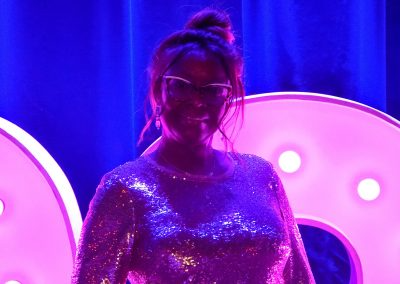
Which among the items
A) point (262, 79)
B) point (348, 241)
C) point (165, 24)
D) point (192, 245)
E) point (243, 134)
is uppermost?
point (165, 24)

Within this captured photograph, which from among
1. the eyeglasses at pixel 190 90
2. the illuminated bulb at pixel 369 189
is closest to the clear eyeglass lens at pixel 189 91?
the eyeglasses at pixel 190 90

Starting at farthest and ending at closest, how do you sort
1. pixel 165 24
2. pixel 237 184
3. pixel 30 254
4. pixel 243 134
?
pixel 165 24 < pixel 243 134 < pixel 30 254 < pixel 237 184

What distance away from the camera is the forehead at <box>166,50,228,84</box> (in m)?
0.97

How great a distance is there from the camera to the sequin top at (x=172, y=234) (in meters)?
0.94

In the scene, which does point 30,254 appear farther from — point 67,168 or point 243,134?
point 243,134

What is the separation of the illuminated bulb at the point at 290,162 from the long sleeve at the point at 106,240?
1.65 feet

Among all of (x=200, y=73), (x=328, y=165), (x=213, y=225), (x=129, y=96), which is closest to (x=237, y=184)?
(x=213, y=225)

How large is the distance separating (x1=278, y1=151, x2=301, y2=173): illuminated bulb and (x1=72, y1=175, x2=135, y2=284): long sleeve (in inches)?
19.7

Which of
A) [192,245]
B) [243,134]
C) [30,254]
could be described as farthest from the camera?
[243,134]

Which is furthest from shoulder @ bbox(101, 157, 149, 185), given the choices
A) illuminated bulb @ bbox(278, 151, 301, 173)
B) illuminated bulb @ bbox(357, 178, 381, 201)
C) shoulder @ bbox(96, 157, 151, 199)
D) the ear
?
illuminated bulb @ bbox(357, 178, 381, 201)

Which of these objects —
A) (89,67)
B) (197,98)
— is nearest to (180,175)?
(197,98)

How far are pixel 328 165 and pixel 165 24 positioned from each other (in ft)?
1.94

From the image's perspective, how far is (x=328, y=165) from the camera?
1.32 meters

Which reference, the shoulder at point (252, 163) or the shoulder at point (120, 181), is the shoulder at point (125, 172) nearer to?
the shoulder at point (120, 181)
